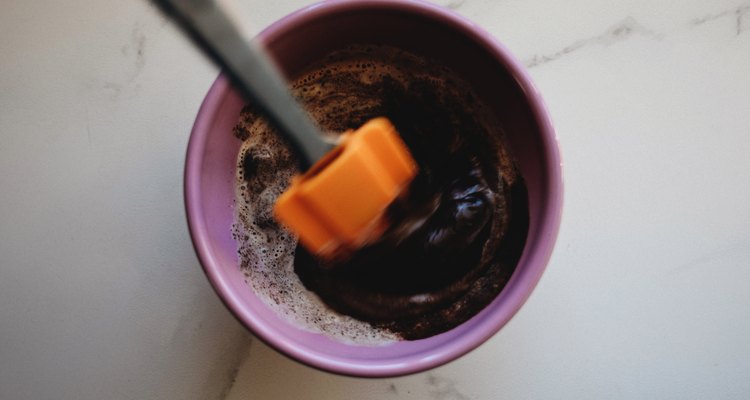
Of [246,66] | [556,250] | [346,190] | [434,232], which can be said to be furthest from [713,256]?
[246,66]

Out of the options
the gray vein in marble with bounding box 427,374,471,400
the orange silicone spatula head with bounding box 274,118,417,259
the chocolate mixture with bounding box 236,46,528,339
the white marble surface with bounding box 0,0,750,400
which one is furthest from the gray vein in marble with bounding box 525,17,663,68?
the gray vein in marble with bounding box 427,374,471,400

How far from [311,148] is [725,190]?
0.51 metres

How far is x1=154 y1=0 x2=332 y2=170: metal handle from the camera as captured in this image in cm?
41

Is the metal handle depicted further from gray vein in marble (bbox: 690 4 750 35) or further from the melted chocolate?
gray vein in marble (bbox: 690 4 750 35)

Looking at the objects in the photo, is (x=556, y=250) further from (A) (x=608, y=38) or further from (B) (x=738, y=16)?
(B) (x=738, y=16)

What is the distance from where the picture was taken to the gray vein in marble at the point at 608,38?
73 centimetres

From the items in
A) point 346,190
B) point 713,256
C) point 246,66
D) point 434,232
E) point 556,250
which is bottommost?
point 713,256

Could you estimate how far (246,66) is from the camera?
457mm

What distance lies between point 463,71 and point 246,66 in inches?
10.2

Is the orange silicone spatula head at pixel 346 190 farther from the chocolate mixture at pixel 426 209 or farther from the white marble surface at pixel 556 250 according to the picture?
the white marble surface at pixel 556 250

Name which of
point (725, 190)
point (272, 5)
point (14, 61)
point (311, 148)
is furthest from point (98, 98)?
point (725, 190)

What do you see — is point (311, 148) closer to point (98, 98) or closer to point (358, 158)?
point (358, 158)

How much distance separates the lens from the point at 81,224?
0.71m

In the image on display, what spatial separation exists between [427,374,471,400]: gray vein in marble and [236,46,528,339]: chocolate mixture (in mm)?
101
